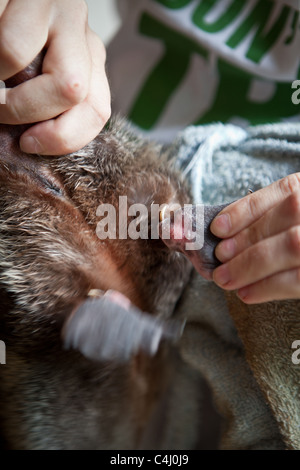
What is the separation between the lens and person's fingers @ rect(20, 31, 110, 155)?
46 cm

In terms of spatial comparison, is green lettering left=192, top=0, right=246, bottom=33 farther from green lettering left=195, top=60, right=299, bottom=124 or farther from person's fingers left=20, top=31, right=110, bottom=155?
person's fingers left=20, top=31, right=110, bottom=155

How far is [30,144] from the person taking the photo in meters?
0.46

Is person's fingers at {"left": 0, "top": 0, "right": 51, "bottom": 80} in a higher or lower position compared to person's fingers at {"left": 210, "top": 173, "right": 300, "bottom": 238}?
higher

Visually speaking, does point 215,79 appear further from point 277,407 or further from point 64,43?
point 277,407

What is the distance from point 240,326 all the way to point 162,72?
649 mm

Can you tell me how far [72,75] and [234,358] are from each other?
17.3 inches

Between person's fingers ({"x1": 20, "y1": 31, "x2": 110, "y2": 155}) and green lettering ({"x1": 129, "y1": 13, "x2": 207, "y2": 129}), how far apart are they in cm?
47

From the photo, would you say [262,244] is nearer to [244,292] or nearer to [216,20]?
[244,292]

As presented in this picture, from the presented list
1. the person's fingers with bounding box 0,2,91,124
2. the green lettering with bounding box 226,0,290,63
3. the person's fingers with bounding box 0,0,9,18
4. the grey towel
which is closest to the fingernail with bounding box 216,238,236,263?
the grey towel

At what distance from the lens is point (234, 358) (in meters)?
0.65

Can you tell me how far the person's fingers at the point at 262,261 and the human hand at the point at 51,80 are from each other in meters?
0.21

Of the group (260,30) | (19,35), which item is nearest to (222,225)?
(19,35)

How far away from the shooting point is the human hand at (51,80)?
0.42 m
